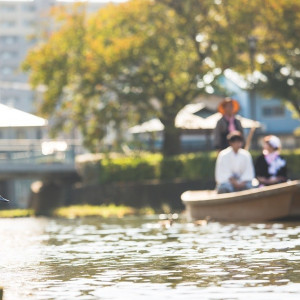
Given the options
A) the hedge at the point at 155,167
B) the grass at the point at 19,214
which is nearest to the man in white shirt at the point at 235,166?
the hedge at the point at 155,167

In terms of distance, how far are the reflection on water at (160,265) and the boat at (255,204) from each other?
67 cm

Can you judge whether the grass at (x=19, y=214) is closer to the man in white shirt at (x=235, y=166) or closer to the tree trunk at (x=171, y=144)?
the tree trunk at (x=171, y=144)

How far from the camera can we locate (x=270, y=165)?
78.6 feet

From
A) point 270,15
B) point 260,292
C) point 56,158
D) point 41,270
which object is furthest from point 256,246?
point 56,158

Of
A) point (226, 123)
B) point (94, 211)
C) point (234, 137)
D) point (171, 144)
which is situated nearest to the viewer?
point (234, 137)

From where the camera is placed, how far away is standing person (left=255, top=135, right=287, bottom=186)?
23.8 m

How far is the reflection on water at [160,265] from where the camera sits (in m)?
11.4

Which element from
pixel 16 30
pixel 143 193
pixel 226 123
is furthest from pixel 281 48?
pixel 16 30

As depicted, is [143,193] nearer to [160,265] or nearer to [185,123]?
[185,123]

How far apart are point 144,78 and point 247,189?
2425cm

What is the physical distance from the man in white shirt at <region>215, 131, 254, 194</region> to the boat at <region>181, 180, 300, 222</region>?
370 millimetres

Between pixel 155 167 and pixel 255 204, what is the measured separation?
84.8ft

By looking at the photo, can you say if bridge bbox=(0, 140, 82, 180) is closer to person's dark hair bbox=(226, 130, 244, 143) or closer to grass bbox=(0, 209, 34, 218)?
grass bbox=(0, 209, 34, 218)

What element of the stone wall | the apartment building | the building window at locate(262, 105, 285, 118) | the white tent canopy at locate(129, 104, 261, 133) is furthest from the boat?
the apartment building
